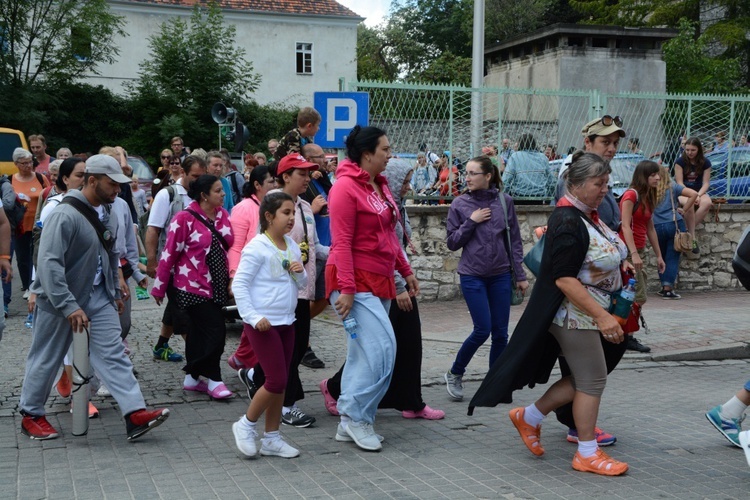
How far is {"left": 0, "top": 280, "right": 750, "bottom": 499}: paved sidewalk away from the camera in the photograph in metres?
5.22

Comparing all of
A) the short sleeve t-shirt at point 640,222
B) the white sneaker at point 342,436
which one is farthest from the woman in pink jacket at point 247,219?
the short sleeve t-shirt at point 640,222

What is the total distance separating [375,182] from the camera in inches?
248

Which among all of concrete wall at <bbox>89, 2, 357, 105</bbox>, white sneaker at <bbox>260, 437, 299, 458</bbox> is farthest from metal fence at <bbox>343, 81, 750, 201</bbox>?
concrete wall at <bbox>89, 2, 357, 105</bbox>

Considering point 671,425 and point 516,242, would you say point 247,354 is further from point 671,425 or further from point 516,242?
point 671,425

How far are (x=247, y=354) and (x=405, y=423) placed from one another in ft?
4.12

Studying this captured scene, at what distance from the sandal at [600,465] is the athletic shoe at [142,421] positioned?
255 centimetres

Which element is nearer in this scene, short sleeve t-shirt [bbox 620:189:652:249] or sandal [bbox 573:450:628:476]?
sandal [bbox 573:450:628:476]

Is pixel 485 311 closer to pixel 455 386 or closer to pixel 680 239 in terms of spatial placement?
pixel 455 386

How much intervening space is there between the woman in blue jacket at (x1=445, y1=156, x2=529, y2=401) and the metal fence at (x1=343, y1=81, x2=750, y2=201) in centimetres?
450

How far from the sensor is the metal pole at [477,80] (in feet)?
40.8

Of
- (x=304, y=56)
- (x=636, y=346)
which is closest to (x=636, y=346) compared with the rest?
(x=636, y=346)

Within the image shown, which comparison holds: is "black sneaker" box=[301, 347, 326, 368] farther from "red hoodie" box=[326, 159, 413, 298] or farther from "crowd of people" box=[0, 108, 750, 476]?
"red hoodie" box=[326, 159, 413, 298]

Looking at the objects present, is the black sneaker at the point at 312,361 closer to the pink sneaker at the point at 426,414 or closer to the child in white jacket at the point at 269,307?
the pink sneaker at the point at 426,414

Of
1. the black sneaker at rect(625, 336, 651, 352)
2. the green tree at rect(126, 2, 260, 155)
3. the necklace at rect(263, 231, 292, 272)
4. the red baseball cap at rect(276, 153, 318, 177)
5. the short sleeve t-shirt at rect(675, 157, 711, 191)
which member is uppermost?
the green tree at rect(126, 2, 260, 155)
